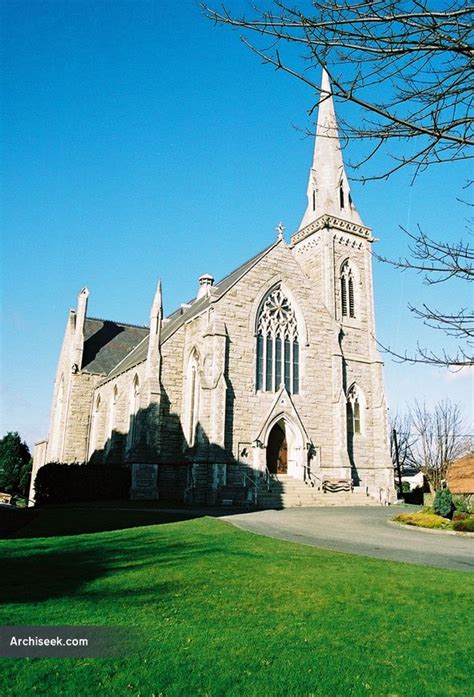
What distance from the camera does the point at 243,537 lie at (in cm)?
1254

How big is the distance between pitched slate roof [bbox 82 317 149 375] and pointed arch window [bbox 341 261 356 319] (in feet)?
66.6

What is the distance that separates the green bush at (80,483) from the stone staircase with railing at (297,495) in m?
7.22

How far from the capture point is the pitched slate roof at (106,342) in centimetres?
4197

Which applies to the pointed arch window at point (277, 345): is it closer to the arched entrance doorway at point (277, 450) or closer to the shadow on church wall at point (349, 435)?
the arched entrance doorway at point (277, 450)

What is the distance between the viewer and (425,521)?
54.7 ft

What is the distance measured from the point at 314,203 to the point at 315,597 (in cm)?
3453

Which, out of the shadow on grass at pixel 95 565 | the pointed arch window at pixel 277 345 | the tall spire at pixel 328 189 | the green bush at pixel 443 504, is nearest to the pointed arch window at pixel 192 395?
the pointed arch window at pixel 277 345

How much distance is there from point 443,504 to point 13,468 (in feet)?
136

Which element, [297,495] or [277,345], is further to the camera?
→ [277,345]

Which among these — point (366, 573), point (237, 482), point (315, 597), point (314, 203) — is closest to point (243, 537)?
point (366, 573)

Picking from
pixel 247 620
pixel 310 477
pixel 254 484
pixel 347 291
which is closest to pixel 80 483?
pixel 254 484

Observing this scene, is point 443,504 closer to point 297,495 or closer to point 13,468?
point 297,495

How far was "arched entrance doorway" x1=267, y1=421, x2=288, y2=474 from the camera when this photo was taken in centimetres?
2833

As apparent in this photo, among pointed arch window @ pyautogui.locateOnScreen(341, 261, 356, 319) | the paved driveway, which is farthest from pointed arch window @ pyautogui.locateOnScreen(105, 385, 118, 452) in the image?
pointed arch window @ pyautogui.locateOnScreen(341, 261, 356, 319)
